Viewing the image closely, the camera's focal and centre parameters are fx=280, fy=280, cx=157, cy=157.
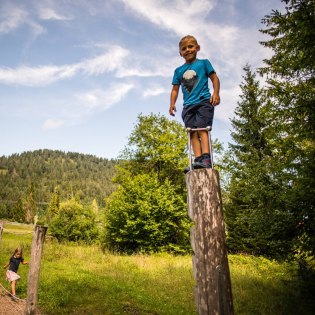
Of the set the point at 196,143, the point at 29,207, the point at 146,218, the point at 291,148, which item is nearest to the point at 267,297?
the point at 291,148

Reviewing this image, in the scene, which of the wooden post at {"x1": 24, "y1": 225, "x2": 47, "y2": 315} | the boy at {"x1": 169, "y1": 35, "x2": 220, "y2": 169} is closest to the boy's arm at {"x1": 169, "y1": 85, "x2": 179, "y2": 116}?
the boy at {"x1": 169, "y1": 35, "x2": 220, "y2": 169}

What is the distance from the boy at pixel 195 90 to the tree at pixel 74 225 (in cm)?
3173

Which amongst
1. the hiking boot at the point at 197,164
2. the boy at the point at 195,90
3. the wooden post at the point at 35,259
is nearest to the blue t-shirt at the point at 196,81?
the boy at the point at 195,90

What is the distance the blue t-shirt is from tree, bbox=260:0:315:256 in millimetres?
4009

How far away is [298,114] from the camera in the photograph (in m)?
7.49

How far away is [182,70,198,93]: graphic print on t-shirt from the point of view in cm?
372

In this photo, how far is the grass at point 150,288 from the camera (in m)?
9.23

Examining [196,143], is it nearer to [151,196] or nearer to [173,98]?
[173,98]

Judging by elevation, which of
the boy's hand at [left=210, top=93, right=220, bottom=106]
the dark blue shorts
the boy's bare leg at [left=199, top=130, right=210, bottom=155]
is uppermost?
the boy's hand at [left=210, top=93, right=220, bottom=106]

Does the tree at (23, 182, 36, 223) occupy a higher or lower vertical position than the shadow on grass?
higher

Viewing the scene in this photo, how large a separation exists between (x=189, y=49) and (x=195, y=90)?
0.56 m

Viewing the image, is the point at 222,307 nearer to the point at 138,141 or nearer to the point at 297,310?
the point at 297,310

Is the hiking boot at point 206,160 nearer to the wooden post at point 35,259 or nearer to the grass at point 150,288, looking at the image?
the grass at point 150,288

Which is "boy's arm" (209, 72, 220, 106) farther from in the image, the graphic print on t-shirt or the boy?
the graphic print on t-shirt
